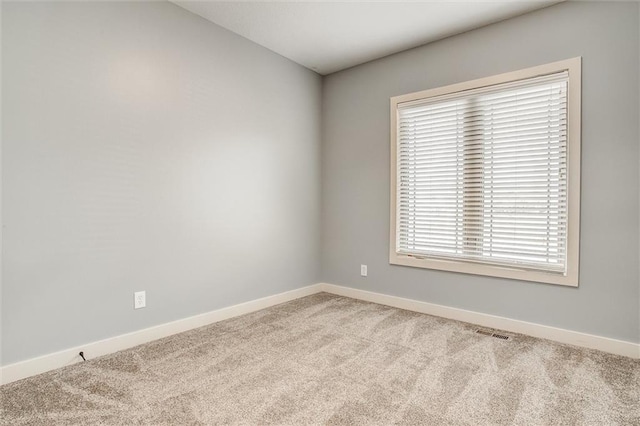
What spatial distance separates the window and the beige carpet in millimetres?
680

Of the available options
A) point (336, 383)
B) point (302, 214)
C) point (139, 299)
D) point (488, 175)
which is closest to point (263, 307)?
point (302, 214)

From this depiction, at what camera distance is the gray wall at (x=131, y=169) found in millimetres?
1979

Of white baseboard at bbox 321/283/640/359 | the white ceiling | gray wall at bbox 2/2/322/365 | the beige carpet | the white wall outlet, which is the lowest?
the beige carpet

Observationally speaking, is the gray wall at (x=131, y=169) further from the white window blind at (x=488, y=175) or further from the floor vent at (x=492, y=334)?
the floor vent at (x=492, y=334)

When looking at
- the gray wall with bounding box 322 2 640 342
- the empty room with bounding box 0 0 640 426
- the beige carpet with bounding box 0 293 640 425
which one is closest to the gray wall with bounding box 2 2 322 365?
the empty room with bounding box 0 0 640 426

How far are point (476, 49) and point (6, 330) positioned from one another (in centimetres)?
390

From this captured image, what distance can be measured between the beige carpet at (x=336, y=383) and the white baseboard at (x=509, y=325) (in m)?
0.10

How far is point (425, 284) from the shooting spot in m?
3.31

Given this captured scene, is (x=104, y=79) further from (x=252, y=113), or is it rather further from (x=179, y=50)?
(x=252, y=113)

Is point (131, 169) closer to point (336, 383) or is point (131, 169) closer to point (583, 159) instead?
point (336, 383)

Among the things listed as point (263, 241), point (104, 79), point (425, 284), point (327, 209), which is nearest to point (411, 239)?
point (425, 284)

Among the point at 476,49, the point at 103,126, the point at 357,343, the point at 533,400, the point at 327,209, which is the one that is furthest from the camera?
the point at 327,209

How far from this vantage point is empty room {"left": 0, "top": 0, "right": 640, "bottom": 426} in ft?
6.27

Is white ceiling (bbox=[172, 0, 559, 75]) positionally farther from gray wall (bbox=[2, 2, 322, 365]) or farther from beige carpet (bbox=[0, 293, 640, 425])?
beige carpet (bbox=[0, 293, 640, 425])
